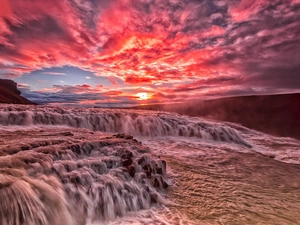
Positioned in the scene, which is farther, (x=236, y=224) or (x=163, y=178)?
(x=163, y=178)

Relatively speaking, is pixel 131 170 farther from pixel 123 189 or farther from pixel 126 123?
pixel 126 123

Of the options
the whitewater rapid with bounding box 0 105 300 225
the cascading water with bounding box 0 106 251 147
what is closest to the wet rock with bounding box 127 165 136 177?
the whitewater rapid with bounding box 0 105 300 225

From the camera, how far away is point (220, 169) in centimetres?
934

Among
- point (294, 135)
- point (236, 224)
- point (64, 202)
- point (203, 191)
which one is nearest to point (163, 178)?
point (203, 191)

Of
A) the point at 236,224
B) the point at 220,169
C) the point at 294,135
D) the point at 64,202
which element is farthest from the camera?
the point at 294,135

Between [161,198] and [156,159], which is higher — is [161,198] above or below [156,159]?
below

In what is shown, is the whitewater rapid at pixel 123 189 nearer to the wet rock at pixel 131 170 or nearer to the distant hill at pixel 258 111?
the wet rock at pixel 131 170

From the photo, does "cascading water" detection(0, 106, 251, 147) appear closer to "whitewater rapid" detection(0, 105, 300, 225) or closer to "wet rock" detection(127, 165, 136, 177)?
"whitewater rapid" detection(0, 105, 300, 225)

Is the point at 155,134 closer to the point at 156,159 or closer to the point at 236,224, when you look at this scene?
the point at 156,159

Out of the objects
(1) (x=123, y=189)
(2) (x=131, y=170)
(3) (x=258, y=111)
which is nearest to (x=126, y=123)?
(2) (x=131, y=170)

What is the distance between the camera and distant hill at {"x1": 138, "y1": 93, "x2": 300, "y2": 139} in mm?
48206

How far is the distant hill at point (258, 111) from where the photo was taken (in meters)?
48.2

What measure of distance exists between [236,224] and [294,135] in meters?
48.4

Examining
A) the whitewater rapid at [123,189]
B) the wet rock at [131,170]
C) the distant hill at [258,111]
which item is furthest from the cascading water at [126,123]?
the distant hill at [258,111]
